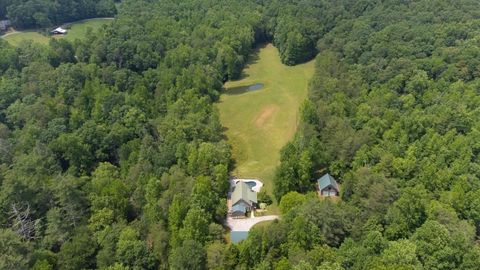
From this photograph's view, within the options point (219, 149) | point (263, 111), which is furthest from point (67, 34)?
point (219, 149)

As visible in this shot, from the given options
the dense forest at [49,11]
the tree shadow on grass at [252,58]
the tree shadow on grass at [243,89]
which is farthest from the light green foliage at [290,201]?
the dense forest at [49,11]

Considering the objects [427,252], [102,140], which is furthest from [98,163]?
[427,252]

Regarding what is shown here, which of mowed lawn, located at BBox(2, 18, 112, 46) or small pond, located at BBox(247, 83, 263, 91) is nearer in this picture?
small pond, located at BBox(247, 83, 263, 91)

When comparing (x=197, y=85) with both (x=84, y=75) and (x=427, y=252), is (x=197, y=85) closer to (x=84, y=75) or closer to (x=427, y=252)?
(x=84, y=75)

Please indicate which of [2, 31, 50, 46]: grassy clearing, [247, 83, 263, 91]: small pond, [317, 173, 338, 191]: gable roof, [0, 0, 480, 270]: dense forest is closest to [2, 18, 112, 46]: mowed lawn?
[2, 31, 50, 46]: grassy clearing

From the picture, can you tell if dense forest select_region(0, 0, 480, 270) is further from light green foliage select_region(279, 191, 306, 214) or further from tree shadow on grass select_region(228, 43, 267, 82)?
tree shadow on grass select_region(228, 43, 267, 82)

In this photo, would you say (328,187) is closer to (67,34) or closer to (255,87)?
(255,87)

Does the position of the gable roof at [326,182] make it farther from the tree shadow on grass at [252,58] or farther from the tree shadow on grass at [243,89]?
the tree shadow on grass at [252,58]
